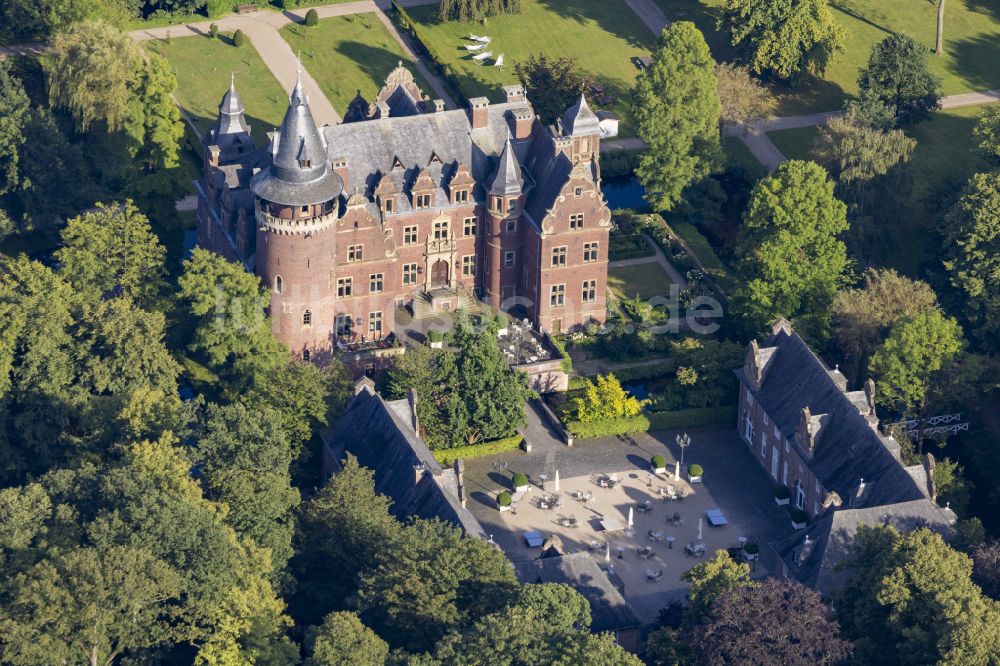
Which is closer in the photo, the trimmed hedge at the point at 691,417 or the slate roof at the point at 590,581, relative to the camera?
the slate roof at the point at 590,581

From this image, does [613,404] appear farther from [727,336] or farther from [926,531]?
[926,531]

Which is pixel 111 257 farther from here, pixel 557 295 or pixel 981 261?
pixel 981 261

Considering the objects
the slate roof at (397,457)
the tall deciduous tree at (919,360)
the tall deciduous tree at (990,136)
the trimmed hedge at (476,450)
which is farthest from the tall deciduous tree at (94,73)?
the tall deciduous tree at (990,136)

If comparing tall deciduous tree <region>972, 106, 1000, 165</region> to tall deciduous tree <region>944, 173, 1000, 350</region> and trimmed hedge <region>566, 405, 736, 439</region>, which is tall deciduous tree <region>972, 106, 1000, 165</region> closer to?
tall deciduous tree <region>944, 173, 1000, 350</region>

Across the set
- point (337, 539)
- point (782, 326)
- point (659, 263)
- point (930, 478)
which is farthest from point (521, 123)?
point (930, 478)

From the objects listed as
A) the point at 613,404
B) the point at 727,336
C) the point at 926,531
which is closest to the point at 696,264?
the point at 727,336

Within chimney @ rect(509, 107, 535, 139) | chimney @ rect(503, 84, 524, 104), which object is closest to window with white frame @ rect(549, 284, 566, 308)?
chimney @ rect(509, 107, 535, 139)

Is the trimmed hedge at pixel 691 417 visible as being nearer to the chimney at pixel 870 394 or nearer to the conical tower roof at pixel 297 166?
the chimney at pixel 870 394
